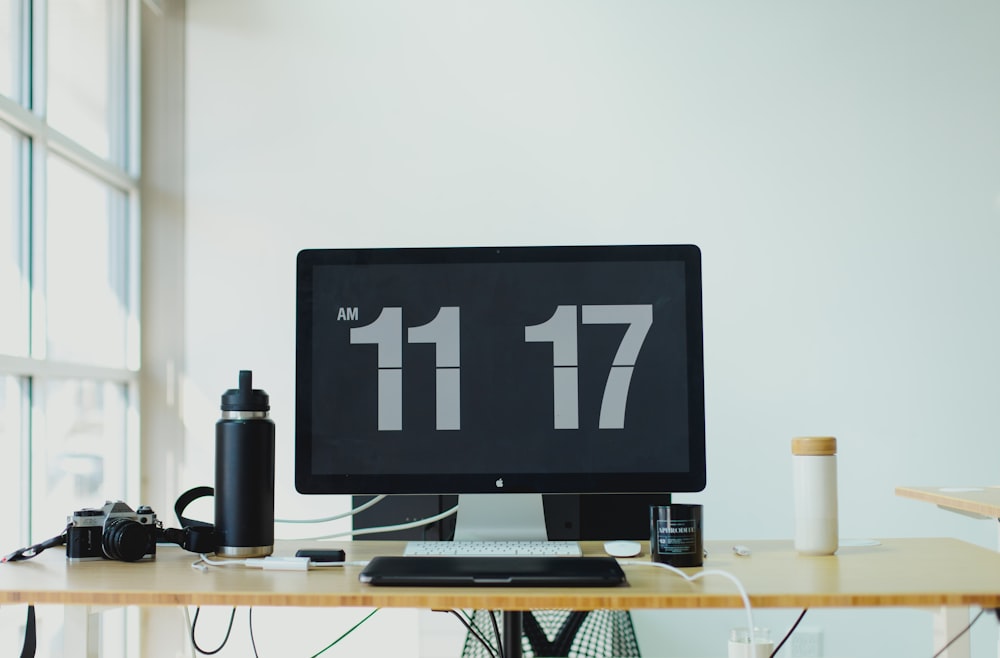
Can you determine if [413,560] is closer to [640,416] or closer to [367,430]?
[367,430]

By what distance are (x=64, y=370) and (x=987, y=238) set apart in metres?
2.89

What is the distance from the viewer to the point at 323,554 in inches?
54.1

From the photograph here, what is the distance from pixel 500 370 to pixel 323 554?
1.25 feet

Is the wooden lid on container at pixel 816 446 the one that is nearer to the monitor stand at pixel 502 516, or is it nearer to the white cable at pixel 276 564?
the monitor stand at pixel 502 516

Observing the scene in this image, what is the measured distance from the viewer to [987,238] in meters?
3.15

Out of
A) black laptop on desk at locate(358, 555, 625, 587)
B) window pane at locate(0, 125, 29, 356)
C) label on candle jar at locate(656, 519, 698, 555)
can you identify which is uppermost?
window pane at locate(0, 125, 29, 356)

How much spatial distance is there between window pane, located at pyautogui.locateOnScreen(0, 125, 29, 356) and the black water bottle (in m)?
1.19

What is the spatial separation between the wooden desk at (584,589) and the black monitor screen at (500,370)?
0.20 m

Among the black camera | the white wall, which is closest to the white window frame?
the white wall

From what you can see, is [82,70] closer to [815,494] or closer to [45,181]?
[45,181]

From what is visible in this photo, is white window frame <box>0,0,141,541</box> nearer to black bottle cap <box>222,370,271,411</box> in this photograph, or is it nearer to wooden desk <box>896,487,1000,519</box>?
black bottle cap <box>222,370,271,411</box>

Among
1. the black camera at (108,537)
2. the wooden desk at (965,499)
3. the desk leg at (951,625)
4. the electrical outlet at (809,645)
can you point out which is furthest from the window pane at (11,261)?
the electrical outlet at (809,645)

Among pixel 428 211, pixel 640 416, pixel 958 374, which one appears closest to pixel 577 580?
pixel 640 416

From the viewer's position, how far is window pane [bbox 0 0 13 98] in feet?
7.76
